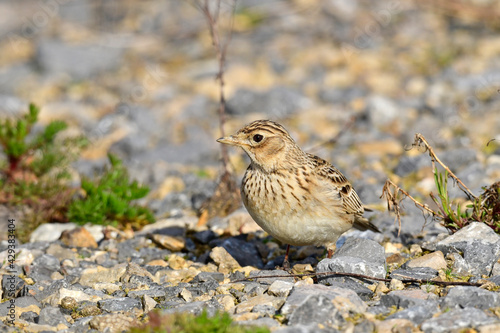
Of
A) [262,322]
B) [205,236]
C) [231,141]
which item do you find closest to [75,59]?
[205,236]

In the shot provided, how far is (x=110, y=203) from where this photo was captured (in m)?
6.89

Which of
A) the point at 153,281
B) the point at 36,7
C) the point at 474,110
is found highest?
the point at 36,7

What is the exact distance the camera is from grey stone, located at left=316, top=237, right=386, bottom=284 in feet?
16.6

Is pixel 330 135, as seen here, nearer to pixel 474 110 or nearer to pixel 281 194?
pixel 474 110

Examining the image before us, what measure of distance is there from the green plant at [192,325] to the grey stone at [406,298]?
994mm

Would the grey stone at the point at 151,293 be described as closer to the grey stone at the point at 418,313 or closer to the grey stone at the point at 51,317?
the grey stone at the point at 51,317

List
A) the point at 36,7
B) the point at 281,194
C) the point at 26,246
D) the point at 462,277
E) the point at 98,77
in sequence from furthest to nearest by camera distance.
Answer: the point at 36,7, the point at 98,77, the point at 26,246, the point at 281,194, the point at 462,277

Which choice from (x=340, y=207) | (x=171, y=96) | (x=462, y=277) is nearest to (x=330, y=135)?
(x=171, y=96)

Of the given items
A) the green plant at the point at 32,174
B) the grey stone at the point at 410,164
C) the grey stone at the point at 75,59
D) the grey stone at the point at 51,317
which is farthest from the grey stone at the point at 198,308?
the grey stone at the point at 75,59

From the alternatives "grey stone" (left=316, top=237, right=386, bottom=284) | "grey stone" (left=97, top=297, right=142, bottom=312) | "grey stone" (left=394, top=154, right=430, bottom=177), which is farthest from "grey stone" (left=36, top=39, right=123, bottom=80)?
"grey stone" (left=316, top=237, right=386, bottom=284)

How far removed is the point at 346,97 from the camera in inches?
430

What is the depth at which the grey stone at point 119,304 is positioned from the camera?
16.1 feet

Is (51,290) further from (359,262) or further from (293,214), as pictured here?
(359,262)

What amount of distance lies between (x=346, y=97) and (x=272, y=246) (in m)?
4.89
